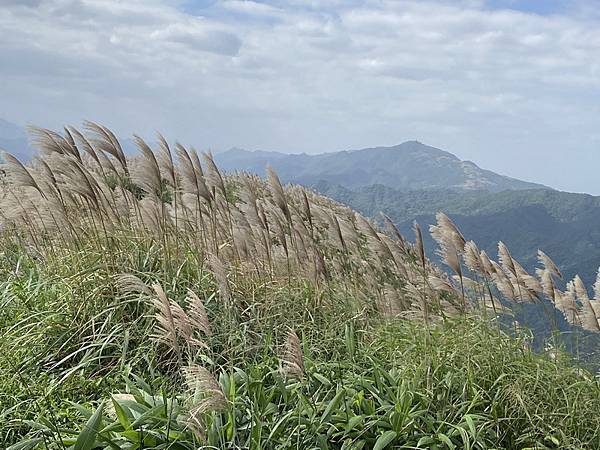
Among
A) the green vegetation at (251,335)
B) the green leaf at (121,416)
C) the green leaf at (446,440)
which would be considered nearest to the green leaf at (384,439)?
the green vegetation at (251,335)

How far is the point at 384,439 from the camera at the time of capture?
Result: 319 centimetres

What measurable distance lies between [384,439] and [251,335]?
1.35m

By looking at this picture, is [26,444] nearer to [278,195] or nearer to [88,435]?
[88,435]

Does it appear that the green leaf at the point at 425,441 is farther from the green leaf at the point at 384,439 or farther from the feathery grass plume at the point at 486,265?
the feathery grass plume at the point at 486,265

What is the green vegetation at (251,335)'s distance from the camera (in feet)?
10.5

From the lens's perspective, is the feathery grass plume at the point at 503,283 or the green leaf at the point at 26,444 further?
the feathery grass plume at the point at 503,283

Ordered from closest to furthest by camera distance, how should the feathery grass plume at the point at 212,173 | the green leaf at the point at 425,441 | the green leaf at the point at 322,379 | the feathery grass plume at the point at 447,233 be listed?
the green leaf at the point at 425,441, the green leaf at the point at 322,379, the feathery grass plume at the point at 447,233, the feathery grass plume at the point at 212,173

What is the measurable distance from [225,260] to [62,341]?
4.67ft

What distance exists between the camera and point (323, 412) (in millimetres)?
3402

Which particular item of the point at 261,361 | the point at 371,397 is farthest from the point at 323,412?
the point at 261,361

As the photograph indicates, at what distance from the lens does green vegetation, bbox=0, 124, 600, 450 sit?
3.20 m

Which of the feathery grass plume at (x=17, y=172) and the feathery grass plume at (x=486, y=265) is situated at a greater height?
the feathery grass plume at (x=17, y=172)

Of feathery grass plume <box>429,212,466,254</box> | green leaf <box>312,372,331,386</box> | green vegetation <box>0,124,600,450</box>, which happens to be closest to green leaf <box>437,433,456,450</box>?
green vegetation <box>0,124,600,450</box>

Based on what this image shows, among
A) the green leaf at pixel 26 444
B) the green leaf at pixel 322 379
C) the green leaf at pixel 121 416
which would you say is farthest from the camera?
the green leaf at pixel 322 379
